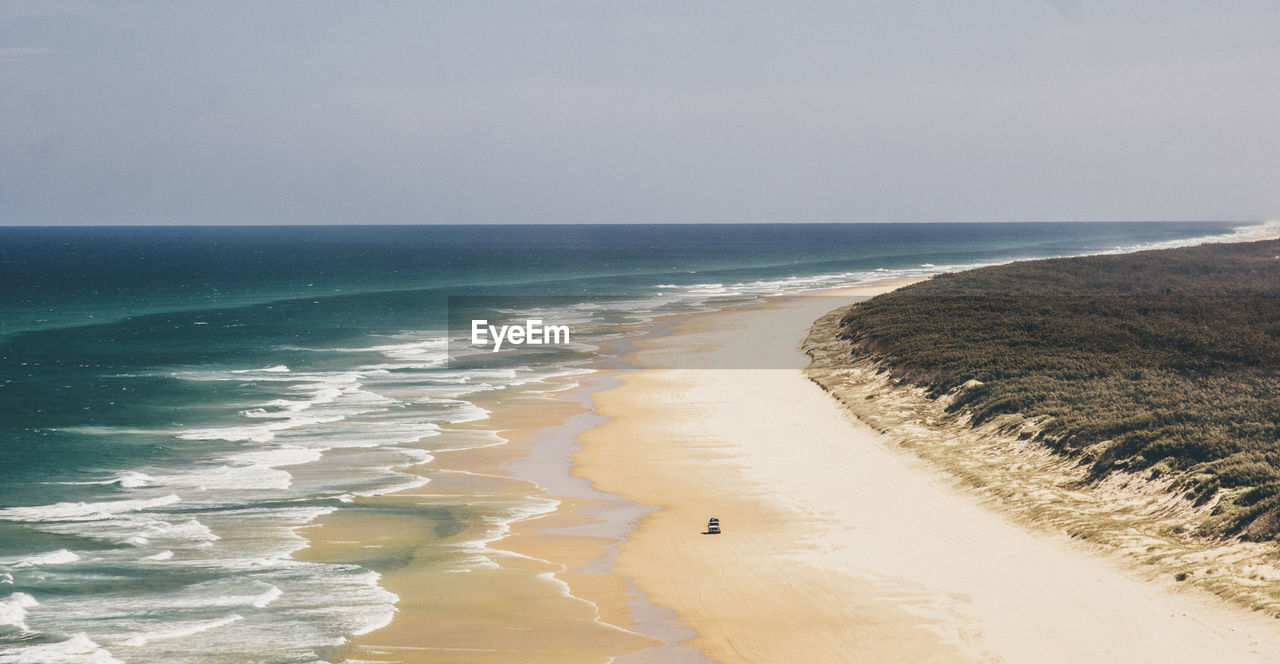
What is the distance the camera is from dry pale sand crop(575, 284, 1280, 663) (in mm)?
15227

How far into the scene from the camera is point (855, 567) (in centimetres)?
1902

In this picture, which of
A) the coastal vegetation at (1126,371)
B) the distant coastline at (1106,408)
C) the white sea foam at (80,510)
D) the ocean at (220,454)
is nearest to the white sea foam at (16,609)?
the ocean at (220,454)

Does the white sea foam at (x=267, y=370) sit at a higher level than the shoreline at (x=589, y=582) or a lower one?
higher

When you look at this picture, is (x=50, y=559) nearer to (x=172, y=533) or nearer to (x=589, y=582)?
(x=172, y=533)

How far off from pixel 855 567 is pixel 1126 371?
1656 cm

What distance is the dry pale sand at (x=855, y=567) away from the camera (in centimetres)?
1523

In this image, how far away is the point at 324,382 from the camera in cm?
4541

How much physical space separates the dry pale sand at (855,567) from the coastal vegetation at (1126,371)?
313 centimetres

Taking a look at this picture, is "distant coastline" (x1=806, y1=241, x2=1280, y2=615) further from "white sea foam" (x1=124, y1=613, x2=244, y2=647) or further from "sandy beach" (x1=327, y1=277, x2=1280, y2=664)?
"white sea foam" (x1=124, y1=613, x2=244, y2=647)

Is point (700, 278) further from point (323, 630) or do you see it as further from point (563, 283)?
point (323, 630)

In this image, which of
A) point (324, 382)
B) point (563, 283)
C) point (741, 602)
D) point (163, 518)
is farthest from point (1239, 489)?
point (563, 283)

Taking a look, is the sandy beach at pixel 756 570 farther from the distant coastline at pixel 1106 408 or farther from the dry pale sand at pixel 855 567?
the distant coastline at pixel 1106 408

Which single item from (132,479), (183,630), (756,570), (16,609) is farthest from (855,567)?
(132,479)

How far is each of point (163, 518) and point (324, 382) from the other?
2246cm
